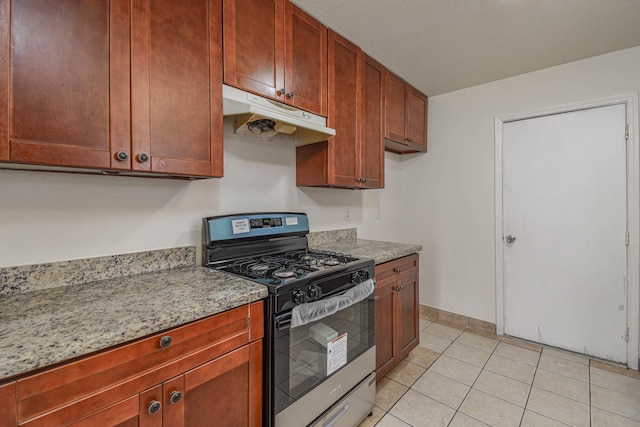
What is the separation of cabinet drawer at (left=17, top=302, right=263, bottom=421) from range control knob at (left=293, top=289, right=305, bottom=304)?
0.16 meters

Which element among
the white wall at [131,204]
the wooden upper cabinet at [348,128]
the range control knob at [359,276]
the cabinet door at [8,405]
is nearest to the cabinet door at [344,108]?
the wooden upper cabinet at [348,128]

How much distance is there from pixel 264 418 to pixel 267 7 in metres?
1.98

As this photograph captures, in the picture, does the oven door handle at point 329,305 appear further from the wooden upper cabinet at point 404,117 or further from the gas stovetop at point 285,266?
the wooden upper cabinet at point 404,117

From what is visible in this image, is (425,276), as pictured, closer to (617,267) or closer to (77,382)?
(617,267)

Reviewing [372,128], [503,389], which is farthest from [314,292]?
[503,389]

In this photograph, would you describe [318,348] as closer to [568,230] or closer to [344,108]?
[344,108]

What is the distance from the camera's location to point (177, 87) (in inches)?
49.0

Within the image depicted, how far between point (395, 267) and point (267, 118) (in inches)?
51.9

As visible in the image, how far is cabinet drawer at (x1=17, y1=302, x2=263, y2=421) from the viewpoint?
715 millimetres

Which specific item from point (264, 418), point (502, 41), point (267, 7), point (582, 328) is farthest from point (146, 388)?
point (582, 328)

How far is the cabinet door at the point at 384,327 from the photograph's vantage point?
1.95 meters

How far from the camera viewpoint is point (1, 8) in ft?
2.86

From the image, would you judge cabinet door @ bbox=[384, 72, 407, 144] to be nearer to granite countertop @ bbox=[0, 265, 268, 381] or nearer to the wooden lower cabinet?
the wooden lower cabinet

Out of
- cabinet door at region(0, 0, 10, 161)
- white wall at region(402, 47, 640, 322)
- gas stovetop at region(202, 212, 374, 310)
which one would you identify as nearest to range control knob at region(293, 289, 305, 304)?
gas stovetop at region(202, 212, 374, 310)
